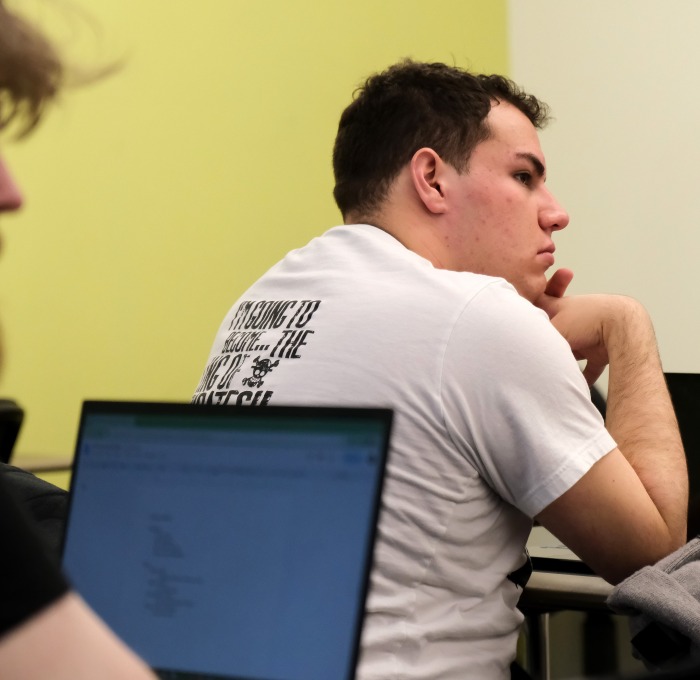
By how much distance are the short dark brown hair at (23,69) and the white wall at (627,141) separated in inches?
130

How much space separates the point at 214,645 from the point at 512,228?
3.07ft

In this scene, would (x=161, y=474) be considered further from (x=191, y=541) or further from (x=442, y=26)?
(x=442, y=26)

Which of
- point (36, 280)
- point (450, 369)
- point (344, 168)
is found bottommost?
point (36, 280)

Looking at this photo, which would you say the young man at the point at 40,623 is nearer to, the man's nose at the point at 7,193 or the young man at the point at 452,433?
the man's nose at the point at 7,193

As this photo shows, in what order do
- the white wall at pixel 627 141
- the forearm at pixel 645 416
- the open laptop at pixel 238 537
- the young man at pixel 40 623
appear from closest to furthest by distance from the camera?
the young man at pixel 40 623, the open laptop at pixel 238 537, the forearm at pixel 645 416, the white wall at pixel 627 141

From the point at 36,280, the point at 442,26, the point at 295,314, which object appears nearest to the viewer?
the point at 295,314

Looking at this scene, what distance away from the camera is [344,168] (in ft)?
5.50

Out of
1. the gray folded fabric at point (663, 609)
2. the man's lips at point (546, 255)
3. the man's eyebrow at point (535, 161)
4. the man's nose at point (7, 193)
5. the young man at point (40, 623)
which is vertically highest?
the man's nose at point (7, 193)

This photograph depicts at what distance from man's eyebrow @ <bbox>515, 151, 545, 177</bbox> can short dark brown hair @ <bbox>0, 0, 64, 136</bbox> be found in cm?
111

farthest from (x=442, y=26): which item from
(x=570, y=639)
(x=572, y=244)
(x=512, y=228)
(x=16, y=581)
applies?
(x=16, y=581)

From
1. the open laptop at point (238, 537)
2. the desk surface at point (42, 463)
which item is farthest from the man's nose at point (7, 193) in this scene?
the desk surface at point (42, 463)

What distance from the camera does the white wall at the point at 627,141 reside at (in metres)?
3.66

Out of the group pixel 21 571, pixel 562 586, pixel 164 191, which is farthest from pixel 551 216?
pixel 164 191

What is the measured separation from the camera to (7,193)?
1.77 feet
